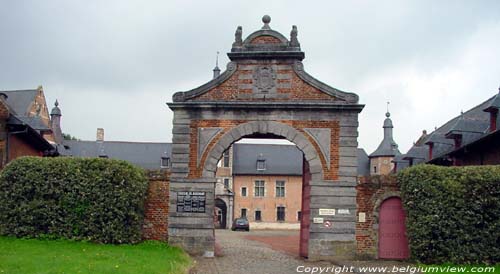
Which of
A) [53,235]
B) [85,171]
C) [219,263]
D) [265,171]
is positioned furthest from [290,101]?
[265,171]

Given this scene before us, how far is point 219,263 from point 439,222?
5891mm

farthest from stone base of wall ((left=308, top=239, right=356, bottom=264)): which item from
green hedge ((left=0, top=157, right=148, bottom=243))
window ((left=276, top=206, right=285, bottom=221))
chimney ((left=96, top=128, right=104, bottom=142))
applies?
chimney ((left=96, top=128, right=104, bottom=142))

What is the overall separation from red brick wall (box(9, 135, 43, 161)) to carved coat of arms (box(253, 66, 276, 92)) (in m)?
11.1

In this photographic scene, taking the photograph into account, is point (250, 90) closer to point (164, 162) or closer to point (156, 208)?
point (156, 208)

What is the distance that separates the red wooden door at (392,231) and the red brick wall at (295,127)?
1780mm

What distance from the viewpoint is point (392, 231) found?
16.8 m

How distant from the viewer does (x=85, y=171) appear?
16281 mm

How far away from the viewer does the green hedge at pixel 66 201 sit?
16078 millimetres

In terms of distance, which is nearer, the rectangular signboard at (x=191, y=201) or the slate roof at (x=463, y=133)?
the rectangular signboard at (x=191, y=201)

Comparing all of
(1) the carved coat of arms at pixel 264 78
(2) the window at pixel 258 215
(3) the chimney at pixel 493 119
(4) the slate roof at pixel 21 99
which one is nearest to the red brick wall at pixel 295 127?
(1) the carved coat of arms at pixel 264 78

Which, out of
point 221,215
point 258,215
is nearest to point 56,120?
Result: point 221,215

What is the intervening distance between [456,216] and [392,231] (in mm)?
2144

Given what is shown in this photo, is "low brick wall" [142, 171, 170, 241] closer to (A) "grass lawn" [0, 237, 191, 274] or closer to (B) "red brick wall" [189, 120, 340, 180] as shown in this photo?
(A) "grass lawn" [0, 237, 191, 274]

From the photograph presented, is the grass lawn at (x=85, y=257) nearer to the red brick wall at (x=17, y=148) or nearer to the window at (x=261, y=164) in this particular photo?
the red brick wall at (x=17, y=148)
